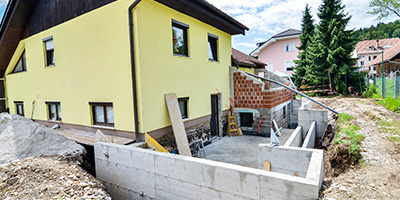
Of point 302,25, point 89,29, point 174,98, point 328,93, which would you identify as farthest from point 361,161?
point 302,25

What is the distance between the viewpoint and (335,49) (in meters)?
18.7

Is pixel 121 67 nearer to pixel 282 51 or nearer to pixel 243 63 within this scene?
Answer: pixel 243 63

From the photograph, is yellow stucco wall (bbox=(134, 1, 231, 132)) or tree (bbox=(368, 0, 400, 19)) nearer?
yellow stucco wall (bbox=(134, 1, 231, 132))

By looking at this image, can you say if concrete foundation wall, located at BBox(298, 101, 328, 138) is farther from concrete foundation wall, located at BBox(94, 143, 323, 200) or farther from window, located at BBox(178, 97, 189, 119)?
concrete foundation wall, located at BBox(94, 143, 323, 200)

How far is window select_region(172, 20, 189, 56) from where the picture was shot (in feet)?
26.2

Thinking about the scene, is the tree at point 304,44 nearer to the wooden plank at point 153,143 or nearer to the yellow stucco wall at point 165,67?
the yellow stucco wall at point 165,67

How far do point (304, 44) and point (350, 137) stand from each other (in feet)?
70.3

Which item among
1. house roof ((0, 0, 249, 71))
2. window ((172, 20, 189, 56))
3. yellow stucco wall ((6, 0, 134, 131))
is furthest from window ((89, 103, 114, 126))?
house roof ((0, 0, 249, 71))

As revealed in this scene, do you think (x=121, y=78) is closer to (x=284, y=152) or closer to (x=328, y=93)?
(x=284, y=152)

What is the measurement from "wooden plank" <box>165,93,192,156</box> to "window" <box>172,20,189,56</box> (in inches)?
74.9

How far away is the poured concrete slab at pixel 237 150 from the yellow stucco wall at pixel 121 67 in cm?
161

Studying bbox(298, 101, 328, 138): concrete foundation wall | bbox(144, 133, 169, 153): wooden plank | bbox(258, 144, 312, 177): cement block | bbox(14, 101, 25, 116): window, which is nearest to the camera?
bbox(258, 144, 312, 177): cement block

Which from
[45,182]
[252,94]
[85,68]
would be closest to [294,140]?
[252,94]

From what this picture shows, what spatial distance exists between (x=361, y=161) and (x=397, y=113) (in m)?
7.56
